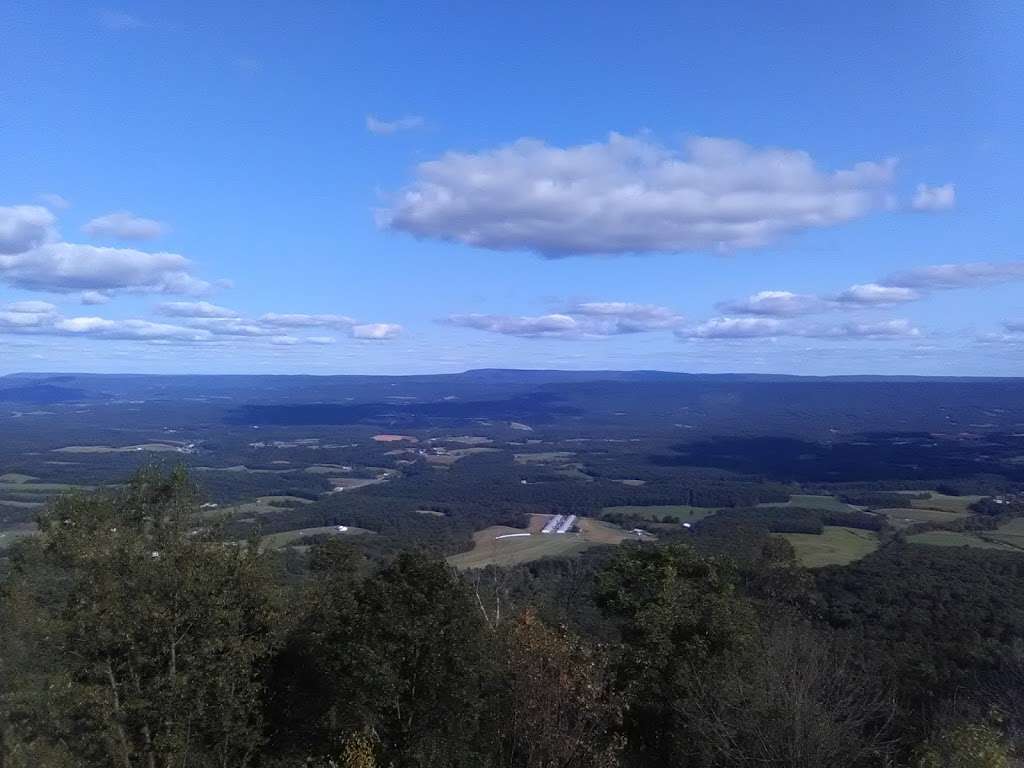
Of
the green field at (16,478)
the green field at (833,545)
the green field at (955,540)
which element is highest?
the green field at (16,478)

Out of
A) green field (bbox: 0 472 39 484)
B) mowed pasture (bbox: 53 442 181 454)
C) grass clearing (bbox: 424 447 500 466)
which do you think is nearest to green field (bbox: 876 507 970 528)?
grass clearing (bbox: 424 447 500 466)

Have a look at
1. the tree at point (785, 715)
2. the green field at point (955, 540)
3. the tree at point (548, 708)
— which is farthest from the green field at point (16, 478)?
the green field at point (955, 540)

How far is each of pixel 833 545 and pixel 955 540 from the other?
6.39 m

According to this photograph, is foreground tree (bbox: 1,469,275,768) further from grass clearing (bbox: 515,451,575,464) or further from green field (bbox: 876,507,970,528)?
grass clearing (bbox: 515,451,575,464)

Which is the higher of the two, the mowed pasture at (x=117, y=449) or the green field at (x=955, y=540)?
the mowed pasture at (x=117, y=449)

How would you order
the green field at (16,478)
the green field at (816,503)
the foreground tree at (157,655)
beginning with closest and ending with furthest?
1. the foreground tree at (157,655)
2. the green field at (816,503)
3. the green field at (16,478)

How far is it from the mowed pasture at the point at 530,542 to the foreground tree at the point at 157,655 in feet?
91.6

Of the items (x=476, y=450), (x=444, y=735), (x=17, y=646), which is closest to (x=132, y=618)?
(x=17, y=646)

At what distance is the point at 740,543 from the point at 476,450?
6701 centimetres

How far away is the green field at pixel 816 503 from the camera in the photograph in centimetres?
6137

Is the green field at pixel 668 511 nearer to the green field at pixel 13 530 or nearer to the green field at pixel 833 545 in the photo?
the green field at pixel 833 545

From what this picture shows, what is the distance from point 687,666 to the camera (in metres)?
16.7

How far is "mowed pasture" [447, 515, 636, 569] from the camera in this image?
44.5m

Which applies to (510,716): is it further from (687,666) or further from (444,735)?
(687,666)
